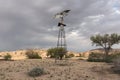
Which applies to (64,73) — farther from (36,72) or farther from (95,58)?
(95,58)

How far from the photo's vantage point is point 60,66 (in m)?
39.2

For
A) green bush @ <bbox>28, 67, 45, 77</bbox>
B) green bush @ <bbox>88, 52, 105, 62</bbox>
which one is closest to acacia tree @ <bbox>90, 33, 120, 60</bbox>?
green bush @ <bbox>88, 52, 105, 62</bbox>

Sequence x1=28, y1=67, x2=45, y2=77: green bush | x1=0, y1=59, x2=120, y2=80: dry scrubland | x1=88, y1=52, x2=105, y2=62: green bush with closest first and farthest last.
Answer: x1=0, y1=59, x2=120, y2=80: dry scrubland < x1=28, y1=67, x2=45, y2=77: green bush < x1=88, y1=52, x2=105, y2=62: green bush

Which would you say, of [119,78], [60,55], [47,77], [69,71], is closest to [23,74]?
[47,77]

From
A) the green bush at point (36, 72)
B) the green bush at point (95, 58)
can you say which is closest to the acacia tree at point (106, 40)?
the green bush at point (95, 58)

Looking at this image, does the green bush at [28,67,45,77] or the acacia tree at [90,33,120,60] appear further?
the acacia tree at [90,33,120,60]

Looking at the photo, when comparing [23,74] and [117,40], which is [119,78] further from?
[117,40]

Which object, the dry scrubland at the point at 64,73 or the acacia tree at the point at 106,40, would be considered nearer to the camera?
the dry scrubland at the point at 64,73

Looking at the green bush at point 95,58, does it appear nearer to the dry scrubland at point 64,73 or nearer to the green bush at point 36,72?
the dry scrubland at point 64,73

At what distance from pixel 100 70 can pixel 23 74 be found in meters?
9.27

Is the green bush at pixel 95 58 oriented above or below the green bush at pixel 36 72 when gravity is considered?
above

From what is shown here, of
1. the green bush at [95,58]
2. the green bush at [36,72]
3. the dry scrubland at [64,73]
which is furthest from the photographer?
the green bush at [95,58]

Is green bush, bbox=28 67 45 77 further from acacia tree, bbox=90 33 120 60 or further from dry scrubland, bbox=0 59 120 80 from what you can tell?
acacia tree, bbox=90 33 120 60

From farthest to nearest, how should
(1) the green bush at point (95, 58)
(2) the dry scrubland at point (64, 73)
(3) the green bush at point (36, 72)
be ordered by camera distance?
1. (1) the green bush at point (95, 58)
2. (3) the green bush at point (36, 72)
3. (2) the dry scrubland at point (64, 73)
